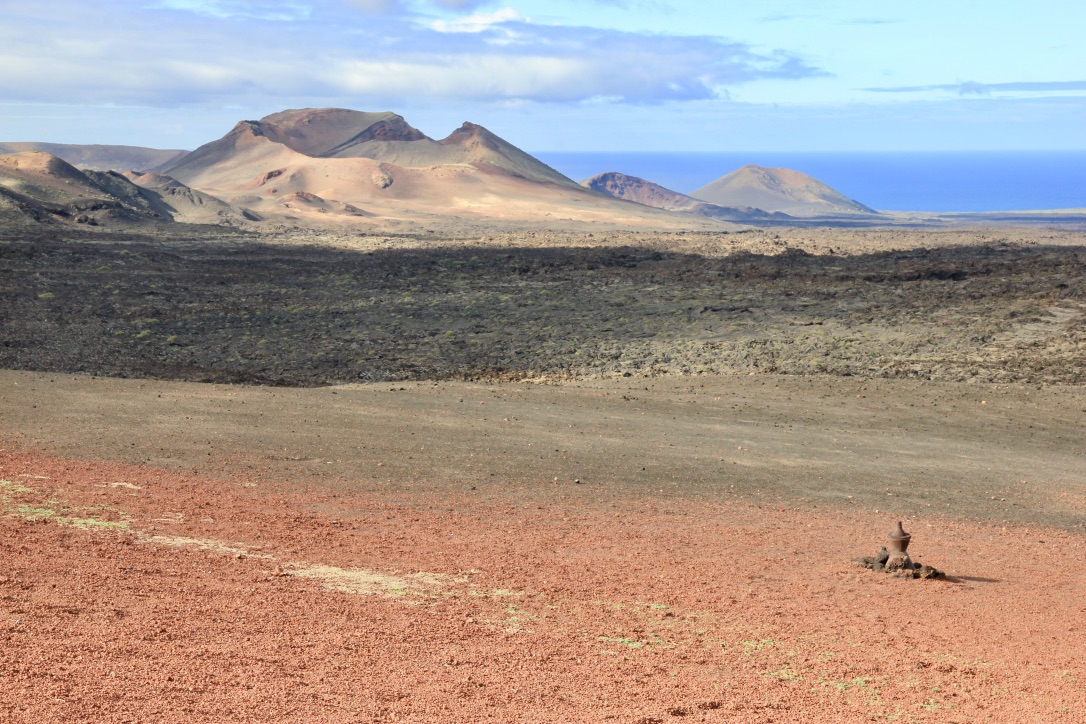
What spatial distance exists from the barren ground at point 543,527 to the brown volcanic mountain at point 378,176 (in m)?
63.1

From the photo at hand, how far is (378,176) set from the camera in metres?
110

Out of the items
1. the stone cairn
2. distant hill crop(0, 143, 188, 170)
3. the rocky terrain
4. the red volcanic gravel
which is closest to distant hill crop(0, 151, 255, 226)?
the rocky terrain

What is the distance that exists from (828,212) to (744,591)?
131 meters

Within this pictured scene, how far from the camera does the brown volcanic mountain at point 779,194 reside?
14162 cm

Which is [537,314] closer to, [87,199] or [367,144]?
[87,199]

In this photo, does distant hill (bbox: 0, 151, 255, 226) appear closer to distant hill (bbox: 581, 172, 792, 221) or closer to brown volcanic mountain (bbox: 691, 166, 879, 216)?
distant hill (bbox: 581, 172, 792, 221)

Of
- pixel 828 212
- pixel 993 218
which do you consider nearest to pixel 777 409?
pixel 993 218

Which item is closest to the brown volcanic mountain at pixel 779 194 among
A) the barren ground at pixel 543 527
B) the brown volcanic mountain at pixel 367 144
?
the brown volcanic mountain at pixel 367 144

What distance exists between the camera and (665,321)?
3131 centimetres

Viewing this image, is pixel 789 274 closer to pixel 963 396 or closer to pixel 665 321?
pixel 665 321

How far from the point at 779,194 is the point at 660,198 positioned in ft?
53.4

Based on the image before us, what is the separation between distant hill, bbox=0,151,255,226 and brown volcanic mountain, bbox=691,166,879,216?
73834mm

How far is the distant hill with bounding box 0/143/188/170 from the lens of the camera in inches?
7215

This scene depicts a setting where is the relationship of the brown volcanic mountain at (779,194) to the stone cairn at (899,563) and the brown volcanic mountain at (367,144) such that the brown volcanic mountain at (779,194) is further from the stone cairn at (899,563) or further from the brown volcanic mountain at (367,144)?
the stone cairn at (899,563)
